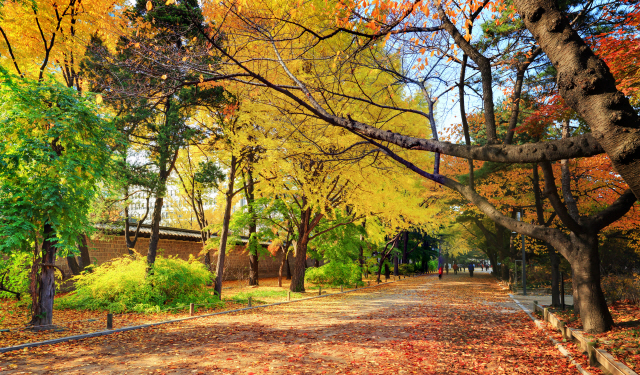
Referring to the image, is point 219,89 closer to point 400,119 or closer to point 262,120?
point 262,120

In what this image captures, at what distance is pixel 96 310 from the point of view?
12.7 m

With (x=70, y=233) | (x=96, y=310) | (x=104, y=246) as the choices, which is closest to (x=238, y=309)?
(x=96, y=310)

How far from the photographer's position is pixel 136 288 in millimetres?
13359

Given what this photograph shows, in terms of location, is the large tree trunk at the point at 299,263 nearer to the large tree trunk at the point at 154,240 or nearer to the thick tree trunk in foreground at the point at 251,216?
the thick tree trunk in foreground at the point at 251,216

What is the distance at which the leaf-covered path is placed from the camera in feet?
20.9

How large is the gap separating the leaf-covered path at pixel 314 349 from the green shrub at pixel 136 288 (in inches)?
104

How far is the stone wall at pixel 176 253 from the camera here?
20078 mm

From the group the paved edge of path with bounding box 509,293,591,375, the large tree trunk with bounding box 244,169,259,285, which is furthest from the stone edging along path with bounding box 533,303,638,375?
the large tree trunk with bounding box 244,169,259,285

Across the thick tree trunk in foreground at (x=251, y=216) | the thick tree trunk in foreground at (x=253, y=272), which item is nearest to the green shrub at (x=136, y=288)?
the thick tree trunk in foreground at (x=251, y=216)

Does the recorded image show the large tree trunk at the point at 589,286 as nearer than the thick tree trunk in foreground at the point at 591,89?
No

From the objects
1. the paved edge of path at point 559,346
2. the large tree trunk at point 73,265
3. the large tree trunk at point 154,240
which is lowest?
the paved edge of path at point 559,346

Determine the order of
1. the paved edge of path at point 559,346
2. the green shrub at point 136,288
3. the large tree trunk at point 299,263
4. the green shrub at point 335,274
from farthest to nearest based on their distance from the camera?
the green shrub at point 335,274 → the large tree trunk at point 299,263 → the green shrub at point 136,288 → the paved edge of path at point 559,346

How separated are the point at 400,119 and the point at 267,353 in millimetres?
10638

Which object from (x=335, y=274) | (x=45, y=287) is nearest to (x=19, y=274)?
(x=45, y=287)
